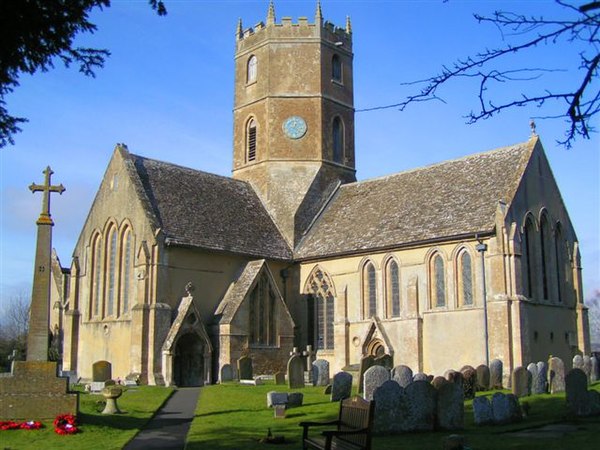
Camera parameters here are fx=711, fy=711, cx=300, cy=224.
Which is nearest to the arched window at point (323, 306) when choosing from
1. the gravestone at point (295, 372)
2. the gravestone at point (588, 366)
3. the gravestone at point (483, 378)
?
the gravestone at point (295, 372)

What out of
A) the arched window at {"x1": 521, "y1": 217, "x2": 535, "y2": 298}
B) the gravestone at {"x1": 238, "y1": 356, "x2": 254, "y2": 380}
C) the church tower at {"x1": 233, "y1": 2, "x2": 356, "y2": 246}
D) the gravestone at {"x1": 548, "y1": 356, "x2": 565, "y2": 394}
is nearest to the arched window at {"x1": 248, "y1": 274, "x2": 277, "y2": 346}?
the gravestone at {"x1": 238, "y1": 356, "x2": 254, "y2": 380}

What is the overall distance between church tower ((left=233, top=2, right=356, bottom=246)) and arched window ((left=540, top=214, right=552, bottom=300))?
12876mm

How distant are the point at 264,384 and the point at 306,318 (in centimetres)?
775

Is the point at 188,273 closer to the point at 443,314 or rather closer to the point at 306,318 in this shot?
the point at 306,318

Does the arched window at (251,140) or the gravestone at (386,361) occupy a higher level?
the arched window at (251,140)

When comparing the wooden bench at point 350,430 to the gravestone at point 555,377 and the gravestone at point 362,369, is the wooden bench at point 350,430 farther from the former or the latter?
the gravestone at point 555,377

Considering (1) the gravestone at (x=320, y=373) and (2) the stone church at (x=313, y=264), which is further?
(2) the stone church at (x=313, y=264)

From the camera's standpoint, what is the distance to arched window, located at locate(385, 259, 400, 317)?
111 ft

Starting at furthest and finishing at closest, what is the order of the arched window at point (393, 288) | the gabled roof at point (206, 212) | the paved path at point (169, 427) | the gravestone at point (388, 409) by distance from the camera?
1. the gabled roof at point (206, 212)
2. the arched window at point (393, 288)
3. the gravestone at point (388, 409)
4. the paved path at point (169, 427)

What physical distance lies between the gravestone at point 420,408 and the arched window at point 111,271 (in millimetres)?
22313

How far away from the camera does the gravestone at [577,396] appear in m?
17.8

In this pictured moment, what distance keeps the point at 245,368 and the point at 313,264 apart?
25.5 ft

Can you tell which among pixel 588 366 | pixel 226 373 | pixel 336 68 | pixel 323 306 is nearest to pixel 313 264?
pixel 323 306

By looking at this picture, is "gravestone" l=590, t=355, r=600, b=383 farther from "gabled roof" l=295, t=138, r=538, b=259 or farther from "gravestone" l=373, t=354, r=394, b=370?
"gravestone" l=373, t=354, r=394, b=370
